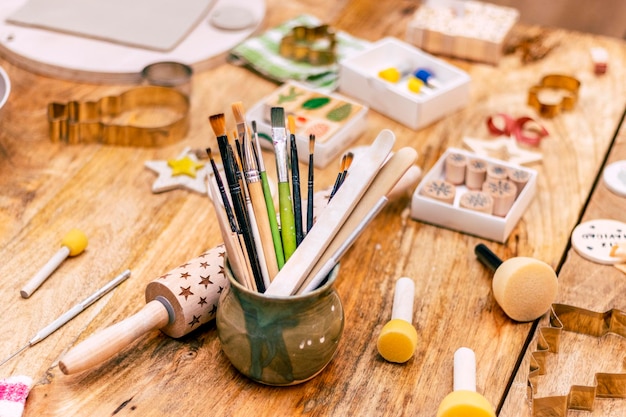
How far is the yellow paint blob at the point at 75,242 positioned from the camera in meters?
0.84

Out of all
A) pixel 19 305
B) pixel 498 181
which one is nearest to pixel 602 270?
pixel 498 181

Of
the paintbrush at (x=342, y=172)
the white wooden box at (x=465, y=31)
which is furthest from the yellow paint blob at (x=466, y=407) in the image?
the white wooden box at (x=465, y=31)

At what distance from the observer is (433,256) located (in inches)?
34.8

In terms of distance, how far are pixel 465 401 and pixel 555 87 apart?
725 mm

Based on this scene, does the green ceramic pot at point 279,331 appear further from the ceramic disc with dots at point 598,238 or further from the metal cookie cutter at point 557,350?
the ceramic disc with dots at point 598,238

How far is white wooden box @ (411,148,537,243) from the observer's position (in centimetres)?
90

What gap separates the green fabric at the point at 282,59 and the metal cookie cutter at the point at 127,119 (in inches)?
6.6

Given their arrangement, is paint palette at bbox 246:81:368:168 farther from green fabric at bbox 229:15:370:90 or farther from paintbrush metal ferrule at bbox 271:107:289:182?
paintbrush metal ferrule at bbox 271:107:289:182

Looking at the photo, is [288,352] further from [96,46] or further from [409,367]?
[96,46]

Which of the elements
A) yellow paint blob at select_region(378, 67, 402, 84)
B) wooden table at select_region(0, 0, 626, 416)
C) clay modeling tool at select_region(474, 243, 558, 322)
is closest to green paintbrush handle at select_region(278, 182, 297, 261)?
wooden table at select_region(0, 0, 626, 416)

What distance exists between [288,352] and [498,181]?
0.40 metres

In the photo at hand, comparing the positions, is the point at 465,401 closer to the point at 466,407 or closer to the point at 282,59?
the point at 466,407

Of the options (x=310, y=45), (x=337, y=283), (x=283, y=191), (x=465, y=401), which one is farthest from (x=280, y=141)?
(x=310, y=45)

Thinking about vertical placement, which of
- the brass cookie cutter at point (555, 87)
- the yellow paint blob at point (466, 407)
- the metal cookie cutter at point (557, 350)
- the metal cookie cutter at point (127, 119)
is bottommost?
the brass cookie cutter at point (555, 87)
